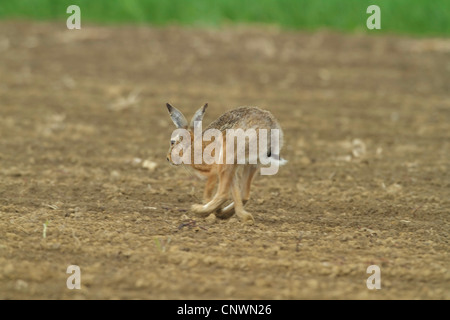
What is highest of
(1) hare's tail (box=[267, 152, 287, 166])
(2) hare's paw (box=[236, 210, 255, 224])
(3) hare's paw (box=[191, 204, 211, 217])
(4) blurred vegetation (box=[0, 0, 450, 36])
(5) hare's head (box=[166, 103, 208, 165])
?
(4) blurred vegetation (box=[0, 0, 450, 36])

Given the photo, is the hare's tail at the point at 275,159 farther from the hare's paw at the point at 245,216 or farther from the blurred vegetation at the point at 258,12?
the blurred vegetation at the point at 258,12

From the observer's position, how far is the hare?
5164 millimetres

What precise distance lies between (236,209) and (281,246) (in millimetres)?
581

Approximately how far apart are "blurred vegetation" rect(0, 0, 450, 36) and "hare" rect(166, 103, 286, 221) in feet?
30.5

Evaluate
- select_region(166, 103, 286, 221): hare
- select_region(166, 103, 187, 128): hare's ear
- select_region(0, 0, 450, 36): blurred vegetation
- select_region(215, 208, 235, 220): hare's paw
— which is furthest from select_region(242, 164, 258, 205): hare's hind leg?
select_region(0, 0, 450, 36): blurred vegetation

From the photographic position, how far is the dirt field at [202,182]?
4422 millimetres

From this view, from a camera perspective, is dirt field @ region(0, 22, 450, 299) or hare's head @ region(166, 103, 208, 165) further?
hare's head @ region(166, 103, 208, 165)

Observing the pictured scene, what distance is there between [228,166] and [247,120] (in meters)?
0.36

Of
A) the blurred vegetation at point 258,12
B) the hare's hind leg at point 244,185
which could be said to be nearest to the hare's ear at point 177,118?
the hare's hind leg at point 244,185

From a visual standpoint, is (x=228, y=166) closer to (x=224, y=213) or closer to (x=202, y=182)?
(x=224, y=213)

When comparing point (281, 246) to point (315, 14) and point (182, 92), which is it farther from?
A: point (315, 14)

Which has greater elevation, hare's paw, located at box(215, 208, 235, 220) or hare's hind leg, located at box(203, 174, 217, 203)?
hare's hind leg, located at box(203, 174, 217, 203)

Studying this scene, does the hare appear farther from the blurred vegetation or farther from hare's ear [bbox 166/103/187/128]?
the blurred vegetation
